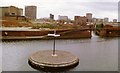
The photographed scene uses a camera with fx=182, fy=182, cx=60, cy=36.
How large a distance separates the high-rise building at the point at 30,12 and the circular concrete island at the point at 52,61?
2.00 meters

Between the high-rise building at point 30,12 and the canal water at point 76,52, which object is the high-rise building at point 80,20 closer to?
the canal water at point 76,52

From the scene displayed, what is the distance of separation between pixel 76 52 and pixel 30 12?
2250 mm

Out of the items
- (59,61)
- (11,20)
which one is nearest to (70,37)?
(11,20)

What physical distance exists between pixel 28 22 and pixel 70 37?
1321 millimetres

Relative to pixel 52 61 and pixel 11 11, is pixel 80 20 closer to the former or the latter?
pixel 11 11

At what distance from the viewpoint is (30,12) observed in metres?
5.54

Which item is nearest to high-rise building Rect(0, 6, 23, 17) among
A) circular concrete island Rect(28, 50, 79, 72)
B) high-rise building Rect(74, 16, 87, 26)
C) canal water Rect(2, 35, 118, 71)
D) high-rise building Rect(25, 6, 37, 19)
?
high-rise building Rect(25, 6, 37, 19)

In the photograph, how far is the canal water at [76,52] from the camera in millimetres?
3203

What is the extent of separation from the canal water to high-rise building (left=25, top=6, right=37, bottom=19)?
1084 mm

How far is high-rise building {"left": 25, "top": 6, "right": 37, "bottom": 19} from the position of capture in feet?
17.2

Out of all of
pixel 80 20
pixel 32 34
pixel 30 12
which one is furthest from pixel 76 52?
pixel 30 12

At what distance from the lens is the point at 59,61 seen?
3.23 m

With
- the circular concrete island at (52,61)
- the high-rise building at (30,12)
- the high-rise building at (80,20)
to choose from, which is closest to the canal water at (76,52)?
the circular concrete island at (52,61)

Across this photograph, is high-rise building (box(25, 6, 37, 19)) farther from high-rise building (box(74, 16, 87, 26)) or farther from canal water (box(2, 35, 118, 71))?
high-rise building (box(74, 16, 87, 26))
